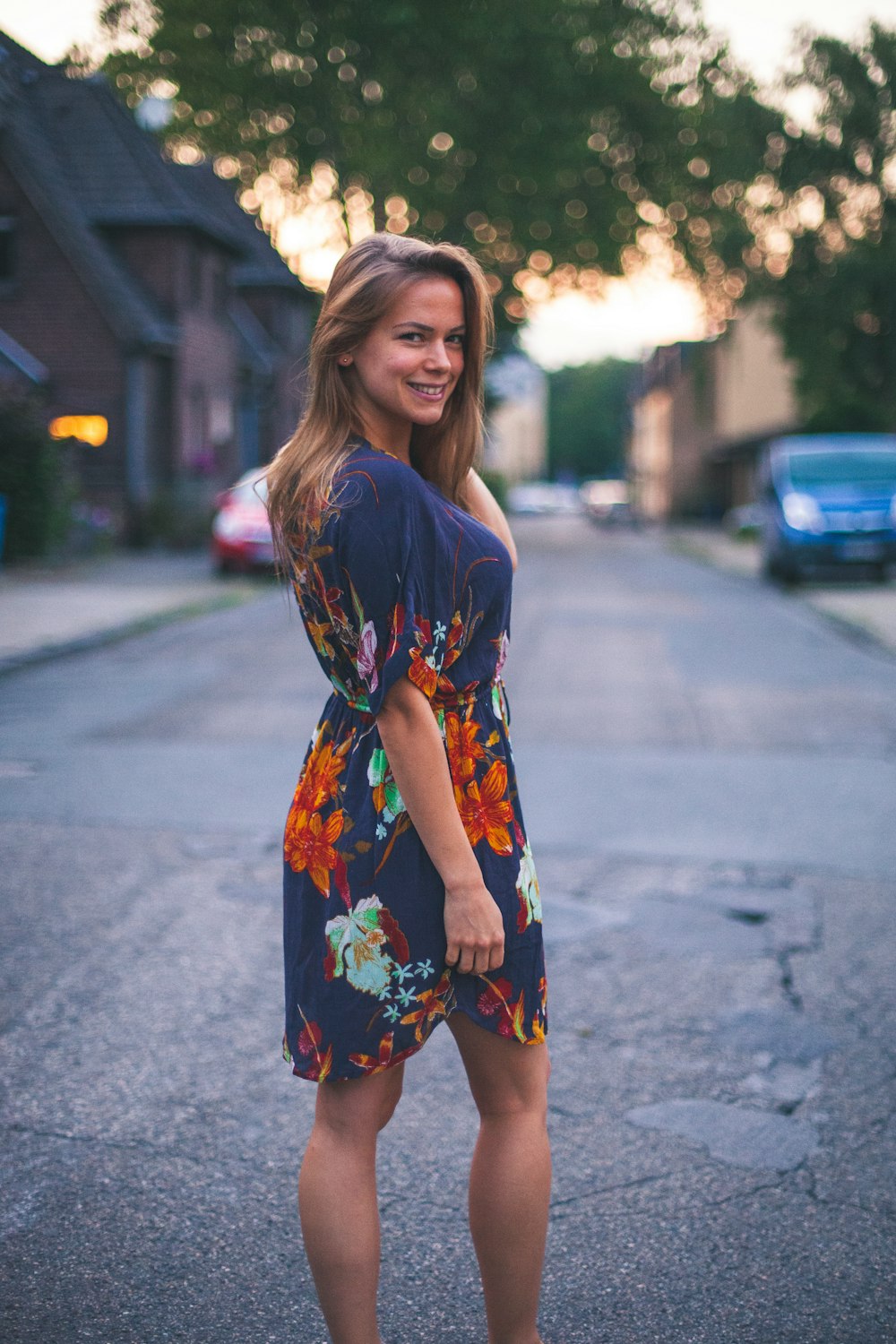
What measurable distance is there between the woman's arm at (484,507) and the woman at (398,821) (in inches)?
3.7

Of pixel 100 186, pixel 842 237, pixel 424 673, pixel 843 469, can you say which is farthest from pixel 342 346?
pixel 842 237

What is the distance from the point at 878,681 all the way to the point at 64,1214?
29.0ft

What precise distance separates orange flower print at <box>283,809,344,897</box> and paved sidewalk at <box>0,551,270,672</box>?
9500 mm

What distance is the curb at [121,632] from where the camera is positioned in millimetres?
11562

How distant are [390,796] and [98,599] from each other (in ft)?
50.3

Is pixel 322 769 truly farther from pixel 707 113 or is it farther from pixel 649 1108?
pixel 707 113

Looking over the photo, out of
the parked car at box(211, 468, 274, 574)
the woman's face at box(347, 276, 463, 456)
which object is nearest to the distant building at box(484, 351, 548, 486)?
the parked car at box(211, 468, 274, 574)

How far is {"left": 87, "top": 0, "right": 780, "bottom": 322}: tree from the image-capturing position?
2975 cm

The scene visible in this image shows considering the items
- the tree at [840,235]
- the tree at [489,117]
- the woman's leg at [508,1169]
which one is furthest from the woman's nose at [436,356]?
the tree at [840,235]

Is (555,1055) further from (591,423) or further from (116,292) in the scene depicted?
(591,423)

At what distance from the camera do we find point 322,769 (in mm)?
2098

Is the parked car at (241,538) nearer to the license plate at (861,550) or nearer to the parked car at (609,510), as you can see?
the license plate at (861,550)

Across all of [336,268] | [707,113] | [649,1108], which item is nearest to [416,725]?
[336,268]

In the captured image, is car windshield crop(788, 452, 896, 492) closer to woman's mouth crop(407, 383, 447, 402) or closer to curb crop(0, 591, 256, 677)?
curb crop(0, 591, 256, 677)
